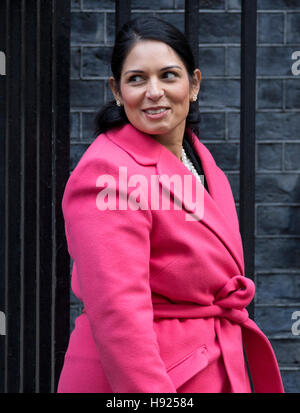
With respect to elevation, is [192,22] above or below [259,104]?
above

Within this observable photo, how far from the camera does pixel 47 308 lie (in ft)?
7.53

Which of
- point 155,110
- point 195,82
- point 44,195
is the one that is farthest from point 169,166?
point 44,195

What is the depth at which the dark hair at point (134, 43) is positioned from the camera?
6.13 ft

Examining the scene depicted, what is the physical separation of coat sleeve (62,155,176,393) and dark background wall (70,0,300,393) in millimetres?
1486

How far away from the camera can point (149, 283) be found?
180 cm

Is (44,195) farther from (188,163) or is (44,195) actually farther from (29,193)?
(188,163)

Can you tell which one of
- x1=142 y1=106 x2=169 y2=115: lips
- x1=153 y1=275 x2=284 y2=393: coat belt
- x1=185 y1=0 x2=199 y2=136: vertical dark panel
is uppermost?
x1=185 y1=0 x2=199 y2=136: vertical dark panel

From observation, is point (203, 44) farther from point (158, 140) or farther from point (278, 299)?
point (158, 140)

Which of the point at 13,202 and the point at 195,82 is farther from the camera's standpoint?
the point at 13,202

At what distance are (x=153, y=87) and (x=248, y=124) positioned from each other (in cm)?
50

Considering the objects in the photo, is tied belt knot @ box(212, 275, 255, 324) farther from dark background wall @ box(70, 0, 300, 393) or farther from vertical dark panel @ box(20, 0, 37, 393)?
dark background wall @ box(70, 0, 300, 393)

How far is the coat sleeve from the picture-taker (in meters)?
1.69

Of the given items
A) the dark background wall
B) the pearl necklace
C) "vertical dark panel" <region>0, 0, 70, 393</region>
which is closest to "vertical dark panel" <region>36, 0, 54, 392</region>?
"vertical dark panel" <region>0, 0, 70, 393</region>
